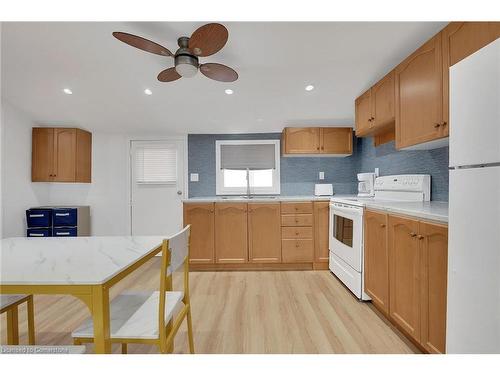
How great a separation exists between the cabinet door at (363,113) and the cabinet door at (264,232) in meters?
1.32

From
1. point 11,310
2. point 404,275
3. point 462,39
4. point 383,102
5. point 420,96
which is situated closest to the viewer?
point 11,310

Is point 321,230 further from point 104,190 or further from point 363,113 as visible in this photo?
point 104,190

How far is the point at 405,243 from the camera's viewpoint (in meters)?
1.54

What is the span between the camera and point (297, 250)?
2.99 m

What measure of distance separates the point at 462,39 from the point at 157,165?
3641 mm

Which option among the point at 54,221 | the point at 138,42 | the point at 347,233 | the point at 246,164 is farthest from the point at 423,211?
the point at 54,221

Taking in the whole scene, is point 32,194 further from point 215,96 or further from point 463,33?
point 463,33

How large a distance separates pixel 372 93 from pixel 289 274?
2248 millimetres

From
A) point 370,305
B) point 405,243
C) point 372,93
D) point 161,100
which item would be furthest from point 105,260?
point 372,93

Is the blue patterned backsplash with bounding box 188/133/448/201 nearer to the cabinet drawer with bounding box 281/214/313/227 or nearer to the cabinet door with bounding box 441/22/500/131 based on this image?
the cabinet drawer with bounding box 281/214/313/227

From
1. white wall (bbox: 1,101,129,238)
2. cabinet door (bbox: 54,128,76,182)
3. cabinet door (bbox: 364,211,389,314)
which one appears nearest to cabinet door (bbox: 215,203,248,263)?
cabinet door (bbox: 364,211,389,314)

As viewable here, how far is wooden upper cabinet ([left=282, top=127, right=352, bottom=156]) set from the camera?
11.0 ft

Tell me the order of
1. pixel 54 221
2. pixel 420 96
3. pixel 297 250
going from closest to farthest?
pixel 420 96 → pixel 297 250 → pixel 54 221
